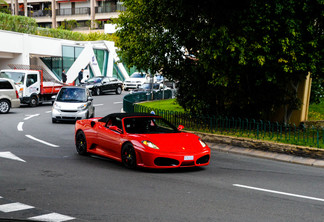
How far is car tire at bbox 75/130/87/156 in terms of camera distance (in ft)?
39.4

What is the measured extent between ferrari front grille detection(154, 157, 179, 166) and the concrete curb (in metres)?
3.74

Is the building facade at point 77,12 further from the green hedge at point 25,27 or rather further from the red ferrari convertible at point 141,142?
the red ferrari convertible at point 141,142

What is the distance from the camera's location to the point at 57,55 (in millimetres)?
46406

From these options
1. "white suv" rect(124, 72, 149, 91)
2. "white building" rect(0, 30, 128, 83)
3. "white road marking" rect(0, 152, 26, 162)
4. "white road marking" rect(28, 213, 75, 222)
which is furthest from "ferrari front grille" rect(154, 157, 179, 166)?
"white suv" rect(124, 72, 149, 91)

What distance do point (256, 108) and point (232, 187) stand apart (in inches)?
326

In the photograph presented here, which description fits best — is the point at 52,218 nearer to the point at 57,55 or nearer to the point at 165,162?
the point at 165,162

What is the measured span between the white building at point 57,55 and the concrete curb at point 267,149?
26415 millimetres

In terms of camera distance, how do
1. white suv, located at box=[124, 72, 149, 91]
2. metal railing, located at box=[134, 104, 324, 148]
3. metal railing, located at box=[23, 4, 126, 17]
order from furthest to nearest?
metal railing, located at box=[23, 4, 126, 17], white suv, located at box=[124, 72, 149, 91], metal railing, located at box=[134, 104, 324, 148]

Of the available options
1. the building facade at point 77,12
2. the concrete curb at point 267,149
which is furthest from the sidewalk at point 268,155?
the building facade at point 77,12

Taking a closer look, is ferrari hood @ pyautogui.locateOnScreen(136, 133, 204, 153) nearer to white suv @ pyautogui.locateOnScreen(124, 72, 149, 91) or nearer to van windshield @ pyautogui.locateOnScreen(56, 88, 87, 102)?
van windshield @ pyautogui.locateOnScreen(56, 88, 87, 102)

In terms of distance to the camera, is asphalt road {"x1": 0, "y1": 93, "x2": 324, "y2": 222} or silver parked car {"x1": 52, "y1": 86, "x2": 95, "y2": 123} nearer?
asphalt road {"x1": 0, "y1": 93, "x2": 324, "y2": 222}

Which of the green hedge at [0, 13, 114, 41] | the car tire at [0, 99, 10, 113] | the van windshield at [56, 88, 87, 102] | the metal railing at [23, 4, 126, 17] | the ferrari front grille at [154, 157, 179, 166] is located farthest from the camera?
the metal railing at [23, 4, 126, 17]

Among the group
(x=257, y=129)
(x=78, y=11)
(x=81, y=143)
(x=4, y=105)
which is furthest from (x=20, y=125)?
(x=78, y=11)

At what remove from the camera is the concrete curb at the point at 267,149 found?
39.7 feet
